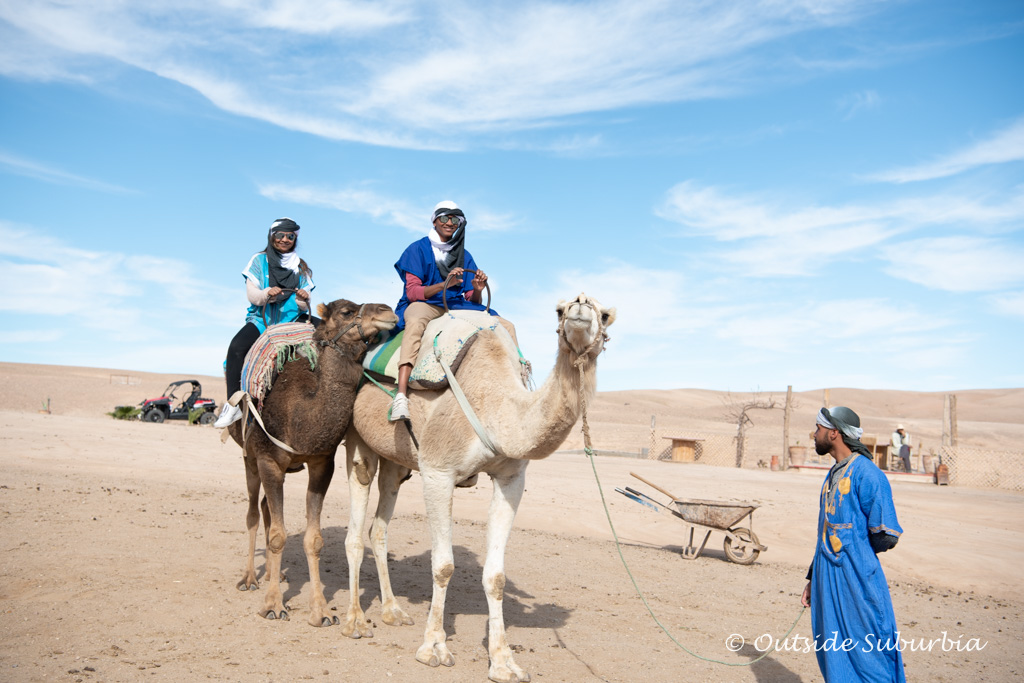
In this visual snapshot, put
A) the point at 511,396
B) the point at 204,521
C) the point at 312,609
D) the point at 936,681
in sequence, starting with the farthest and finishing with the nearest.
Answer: the point at 204,521, the point at 312,609, the point at 936,681, the point at 511,396

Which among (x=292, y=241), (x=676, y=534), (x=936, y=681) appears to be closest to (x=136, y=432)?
(x=676, y=534)

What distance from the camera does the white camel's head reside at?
193 inches

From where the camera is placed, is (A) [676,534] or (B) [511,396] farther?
(A) [676,534]

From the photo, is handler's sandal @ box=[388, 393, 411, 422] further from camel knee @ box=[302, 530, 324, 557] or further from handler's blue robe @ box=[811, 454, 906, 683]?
handler's blue robe @ box=[811, 454, 906, 683]

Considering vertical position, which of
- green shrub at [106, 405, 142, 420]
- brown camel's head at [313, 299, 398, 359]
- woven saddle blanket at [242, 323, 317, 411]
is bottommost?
green shrub at [106, 405, 142, 420]

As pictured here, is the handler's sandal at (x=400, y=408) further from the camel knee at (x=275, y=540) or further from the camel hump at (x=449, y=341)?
the camel knee at (x=275, y=540)

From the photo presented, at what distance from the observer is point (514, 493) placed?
20.5 ft

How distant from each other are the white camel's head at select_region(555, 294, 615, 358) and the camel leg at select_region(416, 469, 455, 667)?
1.83 m

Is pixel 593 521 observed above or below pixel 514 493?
below

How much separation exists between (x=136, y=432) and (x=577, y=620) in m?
18.9

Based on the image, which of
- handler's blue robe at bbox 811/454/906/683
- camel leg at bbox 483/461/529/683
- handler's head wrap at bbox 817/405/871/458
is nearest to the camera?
handler's blue robe at bbox 811/454/906/683

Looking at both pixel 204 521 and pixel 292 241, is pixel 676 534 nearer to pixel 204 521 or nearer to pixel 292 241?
pixel 204 521

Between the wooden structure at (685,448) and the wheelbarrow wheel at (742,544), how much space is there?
1582cm

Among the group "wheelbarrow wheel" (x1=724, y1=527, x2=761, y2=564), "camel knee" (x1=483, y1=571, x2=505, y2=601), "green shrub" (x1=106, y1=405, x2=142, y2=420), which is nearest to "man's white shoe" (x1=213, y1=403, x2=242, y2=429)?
"camel knee" (x1=483, y1=571, x2=505, y2=601)
